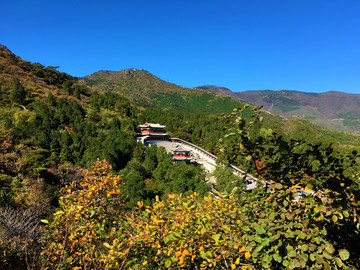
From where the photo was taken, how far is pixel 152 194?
2152cm

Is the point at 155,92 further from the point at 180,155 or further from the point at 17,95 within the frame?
the point at 180,155

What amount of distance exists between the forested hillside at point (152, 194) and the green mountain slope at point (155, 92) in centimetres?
3957

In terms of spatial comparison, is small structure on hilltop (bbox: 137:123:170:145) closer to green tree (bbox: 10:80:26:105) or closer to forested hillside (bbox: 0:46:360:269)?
forested hillside (bbox: 0:46:360:269)

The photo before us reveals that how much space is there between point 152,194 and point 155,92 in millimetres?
91202

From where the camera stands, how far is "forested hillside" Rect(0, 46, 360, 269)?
232 cm

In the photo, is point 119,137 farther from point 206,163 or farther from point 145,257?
point 145,257

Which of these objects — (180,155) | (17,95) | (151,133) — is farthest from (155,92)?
(180,155)

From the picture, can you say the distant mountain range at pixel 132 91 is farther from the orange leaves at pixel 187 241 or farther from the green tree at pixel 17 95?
the orange leaves at pixel 187 241

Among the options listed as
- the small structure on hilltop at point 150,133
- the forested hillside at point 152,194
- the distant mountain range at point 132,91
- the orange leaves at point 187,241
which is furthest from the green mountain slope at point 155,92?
the orange leaves at point 187,241

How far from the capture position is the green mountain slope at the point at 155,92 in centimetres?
9141

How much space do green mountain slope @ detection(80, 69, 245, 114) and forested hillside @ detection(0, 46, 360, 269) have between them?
3957cm

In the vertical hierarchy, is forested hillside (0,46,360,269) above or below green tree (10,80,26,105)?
below

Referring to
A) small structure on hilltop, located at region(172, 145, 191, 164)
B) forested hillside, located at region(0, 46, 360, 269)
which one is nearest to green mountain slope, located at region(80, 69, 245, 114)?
forested hillside, located at region(0, 46, 360, 269)

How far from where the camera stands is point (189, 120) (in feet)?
169
